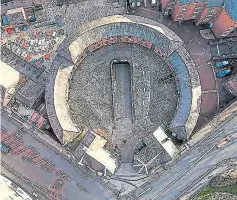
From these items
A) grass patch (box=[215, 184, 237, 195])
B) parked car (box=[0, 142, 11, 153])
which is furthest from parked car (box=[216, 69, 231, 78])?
parked car (box=[0, 142, 11, 153])

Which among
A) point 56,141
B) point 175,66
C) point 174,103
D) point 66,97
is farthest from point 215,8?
point 56,141

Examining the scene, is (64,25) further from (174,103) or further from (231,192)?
(231,192)

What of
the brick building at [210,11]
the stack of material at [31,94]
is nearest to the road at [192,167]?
the brick building at [210,11]

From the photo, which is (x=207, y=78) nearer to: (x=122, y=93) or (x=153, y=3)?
(x=122, y=93)

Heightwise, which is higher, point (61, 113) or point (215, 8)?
point (215, 8)

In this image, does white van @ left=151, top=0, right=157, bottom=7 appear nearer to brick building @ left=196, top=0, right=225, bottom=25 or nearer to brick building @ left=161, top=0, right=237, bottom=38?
brick building @ left=161, top=0, right=237, bottom=38

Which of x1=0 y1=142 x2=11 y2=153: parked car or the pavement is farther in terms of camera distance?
the pavement
